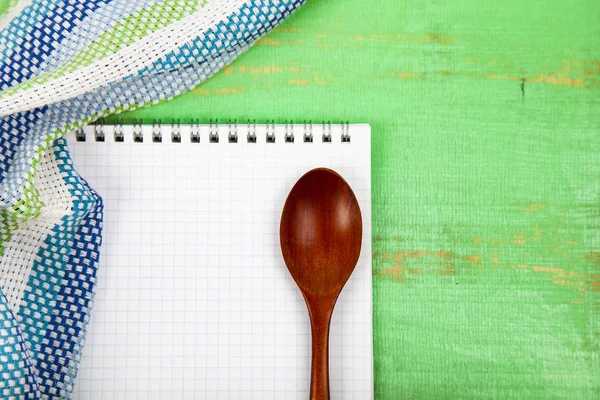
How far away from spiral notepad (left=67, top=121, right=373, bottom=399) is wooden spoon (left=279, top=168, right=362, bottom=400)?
0.06ft

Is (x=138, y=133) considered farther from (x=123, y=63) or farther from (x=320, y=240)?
(x=320, y=240)

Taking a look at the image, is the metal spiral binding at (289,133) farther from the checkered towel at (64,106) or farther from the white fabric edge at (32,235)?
the white fabric edge at (32,235)

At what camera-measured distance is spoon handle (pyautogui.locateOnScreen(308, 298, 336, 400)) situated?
45 cm

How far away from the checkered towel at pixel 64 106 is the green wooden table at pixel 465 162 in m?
0.03

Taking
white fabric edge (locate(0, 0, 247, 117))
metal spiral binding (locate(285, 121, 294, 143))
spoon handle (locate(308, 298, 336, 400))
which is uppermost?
white fabric edge (locate(0, 0, 247, 117))

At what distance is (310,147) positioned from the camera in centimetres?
50

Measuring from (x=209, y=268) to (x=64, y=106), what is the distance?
0.62ft

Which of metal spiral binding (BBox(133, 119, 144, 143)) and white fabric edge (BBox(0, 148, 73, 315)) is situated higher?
metal spiral binding (BBox(133, 119, 144, 143))

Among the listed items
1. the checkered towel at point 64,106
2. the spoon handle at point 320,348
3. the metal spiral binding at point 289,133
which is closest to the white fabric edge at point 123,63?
the checkered towel at point 64,106

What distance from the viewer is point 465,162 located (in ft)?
1.66

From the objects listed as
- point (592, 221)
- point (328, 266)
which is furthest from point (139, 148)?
point (592, 221)

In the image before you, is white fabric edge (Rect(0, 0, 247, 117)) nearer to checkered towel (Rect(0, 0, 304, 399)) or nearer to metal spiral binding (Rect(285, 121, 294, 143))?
checkered towel (Rect(0, 0, 304, 399))

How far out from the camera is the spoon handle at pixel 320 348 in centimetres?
45

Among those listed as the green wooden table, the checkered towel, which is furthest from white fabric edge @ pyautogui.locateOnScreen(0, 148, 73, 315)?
the green wooden table
